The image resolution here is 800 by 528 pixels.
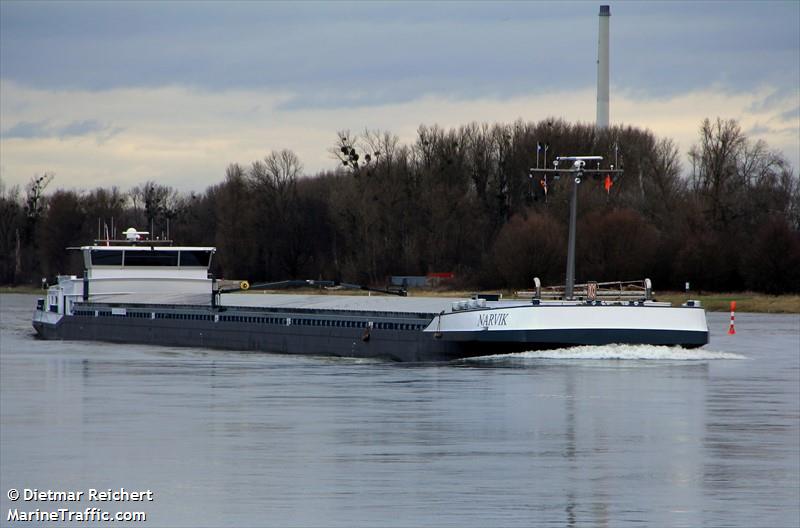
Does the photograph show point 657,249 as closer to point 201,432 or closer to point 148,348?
point 148,348

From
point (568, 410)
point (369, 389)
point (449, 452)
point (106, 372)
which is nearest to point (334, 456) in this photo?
point (449, 452)

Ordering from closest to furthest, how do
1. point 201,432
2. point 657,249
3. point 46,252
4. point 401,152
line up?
point 201,432
point 657,249
point 401,152
point 46,252

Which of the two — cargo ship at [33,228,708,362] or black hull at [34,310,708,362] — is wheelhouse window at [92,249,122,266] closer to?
cargo ship at [33,228,708,362]

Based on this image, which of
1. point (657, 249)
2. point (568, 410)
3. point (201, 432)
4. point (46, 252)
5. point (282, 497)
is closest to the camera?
point (282, 497)

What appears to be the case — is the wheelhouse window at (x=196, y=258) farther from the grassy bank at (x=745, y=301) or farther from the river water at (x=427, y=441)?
the grassy bank at (x=745, y=301)

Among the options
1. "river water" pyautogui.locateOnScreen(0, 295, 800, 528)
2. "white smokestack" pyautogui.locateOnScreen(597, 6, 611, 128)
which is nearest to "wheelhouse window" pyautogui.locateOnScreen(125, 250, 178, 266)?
"river water" pyautogui.locateOnScreen(0, 295, 800, 528)

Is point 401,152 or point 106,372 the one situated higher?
point 401,152

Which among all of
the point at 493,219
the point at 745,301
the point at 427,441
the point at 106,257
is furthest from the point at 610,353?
the point at 493,219

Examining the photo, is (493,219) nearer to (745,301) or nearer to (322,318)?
(745,301)

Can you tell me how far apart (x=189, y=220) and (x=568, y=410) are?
103m

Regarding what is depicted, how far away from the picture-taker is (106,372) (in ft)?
107

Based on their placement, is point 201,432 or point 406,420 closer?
point 201,432

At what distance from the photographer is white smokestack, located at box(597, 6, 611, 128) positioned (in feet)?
327

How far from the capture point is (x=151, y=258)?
175ft
